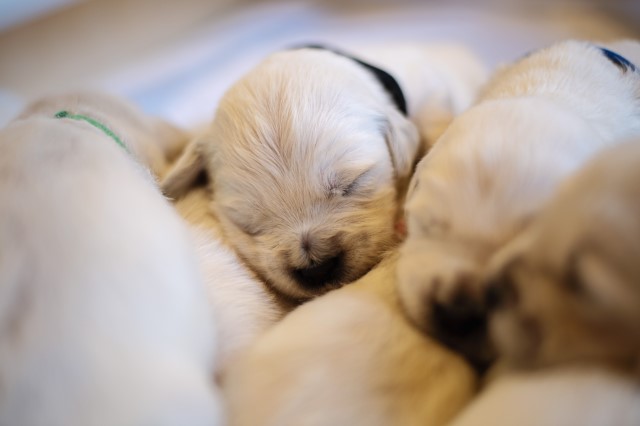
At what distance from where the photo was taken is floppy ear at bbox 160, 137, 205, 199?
1.68 m

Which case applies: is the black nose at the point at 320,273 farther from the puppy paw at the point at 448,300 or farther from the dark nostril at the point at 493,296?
the dark nostril at the point at 493,296

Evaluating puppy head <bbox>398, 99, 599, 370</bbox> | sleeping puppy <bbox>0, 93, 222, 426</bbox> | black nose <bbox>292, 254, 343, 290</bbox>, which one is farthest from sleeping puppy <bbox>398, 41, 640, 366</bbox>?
sleeping puppy <bbox>0, 93, 222, 426</bbox>

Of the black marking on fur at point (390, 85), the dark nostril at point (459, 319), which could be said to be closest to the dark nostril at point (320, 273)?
the dark nostril at point (459, 319)

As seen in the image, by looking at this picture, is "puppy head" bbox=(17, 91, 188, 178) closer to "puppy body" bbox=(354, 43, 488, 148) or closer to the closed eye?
the closed eye

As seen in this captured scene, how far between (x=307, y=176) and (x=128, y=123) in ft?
2.62

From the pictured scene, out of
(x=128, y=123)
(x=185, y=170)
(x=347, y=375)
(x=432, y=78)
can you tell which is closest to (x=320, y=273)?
(x=347, y=375)

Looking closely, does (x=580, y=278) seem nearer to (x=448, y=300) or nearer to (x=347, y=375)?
(x=448, y=300)

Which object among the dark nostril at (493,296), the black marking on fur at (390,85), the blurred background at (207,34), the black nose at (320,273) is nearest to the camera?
the dark nostril at (493,296)

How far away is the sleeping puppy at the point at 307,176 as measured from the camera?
4.69 feet

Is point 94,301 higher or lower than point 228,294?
higher

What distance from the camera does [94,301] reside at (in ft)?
3.15

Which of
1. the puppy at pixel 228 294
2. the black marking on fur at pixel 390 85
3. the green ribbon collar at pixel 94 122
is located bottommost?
the puppy at pixel 228 294

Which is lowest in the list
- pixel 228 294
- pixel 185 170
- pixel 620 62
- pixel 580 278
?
pixel 228 294

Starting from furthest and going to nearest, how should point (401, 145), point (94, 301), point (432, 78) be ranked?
point (432, 78)
point (401, 145)
point (94, 301)
